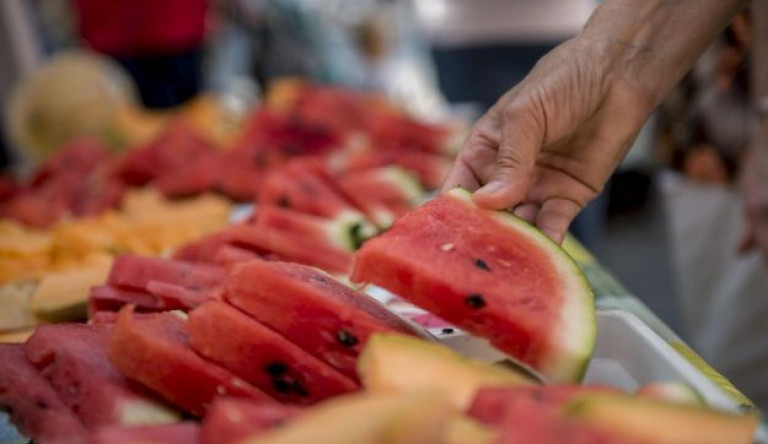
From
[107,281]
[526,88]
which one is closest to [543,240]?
[526,88]

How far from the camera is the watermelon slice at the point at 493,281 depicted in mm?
1030

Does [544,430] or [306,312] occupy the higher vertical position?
[544,430]

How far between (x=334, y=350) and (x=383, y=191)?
1.35 m

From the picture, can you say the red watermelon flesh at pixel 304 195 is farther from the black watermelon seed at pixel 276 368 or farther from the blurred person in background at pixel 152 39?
the blurred person in background at pixel 152 39

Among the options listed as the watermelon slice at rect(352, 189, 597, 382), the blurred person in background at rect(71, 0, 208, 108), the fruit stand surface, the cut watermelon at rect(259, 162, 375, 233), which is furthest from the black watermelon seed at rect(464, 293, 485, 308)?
the blurred person in background at rect(71, 0, 208, 108)

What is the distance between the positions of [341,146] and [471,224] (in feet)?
6.33

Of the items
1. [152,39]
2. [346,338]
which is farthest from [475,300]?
[152,39]

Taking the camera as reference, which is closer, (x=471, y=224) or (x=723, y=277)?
(x=471, y=224)

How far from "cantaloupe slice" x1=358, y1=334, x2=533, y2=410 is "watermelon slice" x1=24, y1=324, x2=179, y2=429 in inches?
12.2

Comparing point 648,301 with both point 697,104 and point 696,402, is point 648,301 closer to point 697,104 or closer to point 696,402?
point 697,104

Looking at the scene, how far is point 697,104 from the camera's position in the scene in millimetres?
2748

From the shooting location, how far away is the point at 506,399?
0.81 meters

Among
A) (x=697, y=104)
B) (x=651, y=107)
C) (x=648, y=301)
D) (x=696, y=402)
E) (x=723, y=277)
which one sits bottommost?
A: (x=648, y=301)

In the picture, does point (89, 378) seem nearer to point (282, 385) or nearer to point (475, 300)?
point (282, 385)
